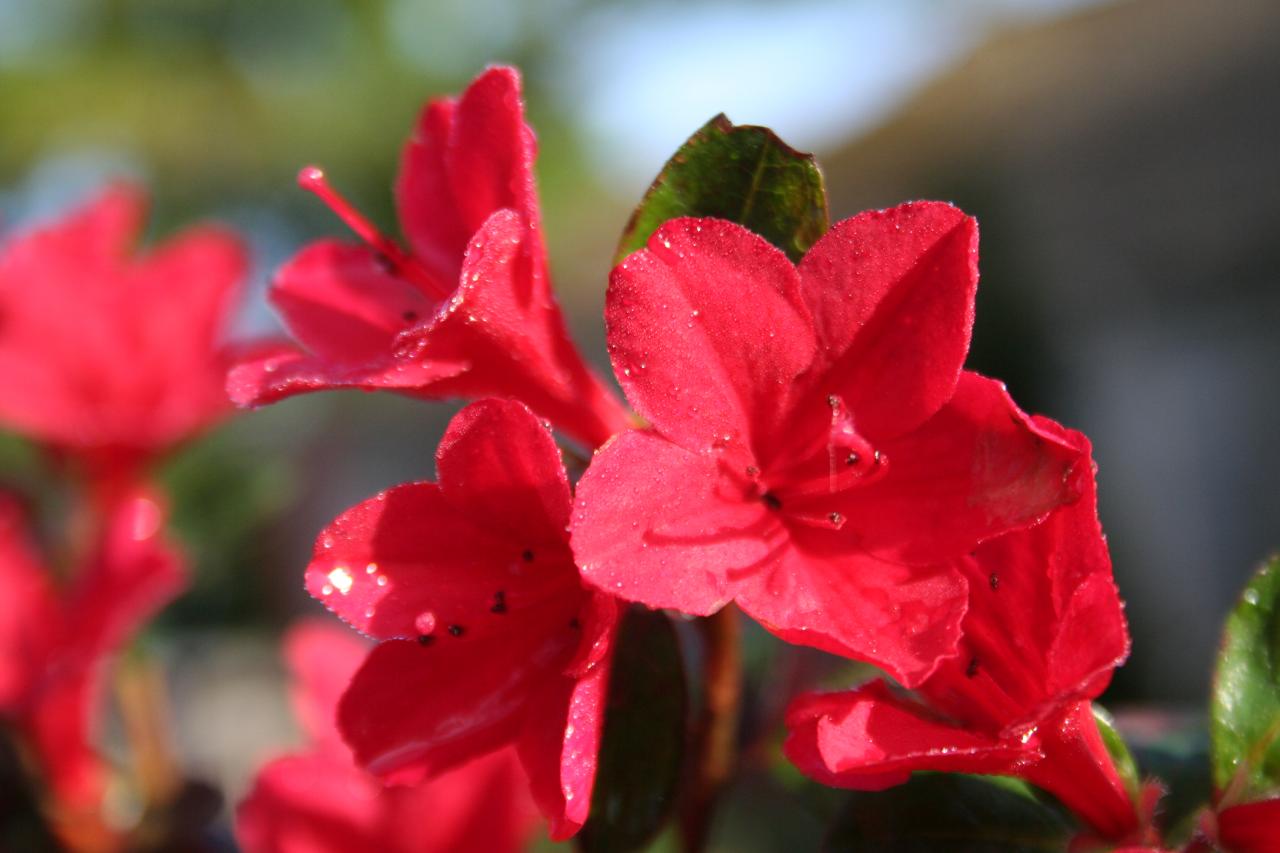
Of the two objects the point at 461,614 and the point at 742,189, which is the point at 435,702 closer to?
the point at 461,614

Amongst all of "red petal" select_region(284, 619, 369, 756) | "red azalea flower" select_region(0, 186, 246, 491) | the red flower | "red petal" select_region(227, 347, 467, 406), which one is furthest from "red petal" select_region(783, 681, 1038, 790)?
"red azalea flower" select_region(0, 186, 246, 491)

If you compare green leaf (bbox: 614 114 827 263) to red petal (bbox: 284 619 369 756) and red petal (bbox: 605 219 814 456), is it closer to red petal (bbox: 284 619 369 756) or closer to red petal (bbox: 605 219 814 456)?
red petal (bbox: 605 219 814 456)

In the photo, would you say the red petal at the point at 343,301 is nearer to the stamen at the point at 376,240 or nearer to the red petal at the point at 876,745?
the stamen at the point at 376,240

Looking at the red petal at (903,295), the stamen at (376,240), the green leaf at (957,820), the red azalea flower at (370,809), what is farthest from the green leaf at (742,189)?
the red azalea flower at (370,809)

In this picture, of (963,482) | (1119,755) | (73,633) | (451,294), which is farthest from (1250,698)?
(73,633)

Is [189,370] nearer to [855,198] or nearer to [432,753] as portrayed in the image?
[432,753]

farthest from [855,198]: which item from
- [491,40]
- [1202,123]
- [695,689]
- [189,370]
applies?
[695,689]

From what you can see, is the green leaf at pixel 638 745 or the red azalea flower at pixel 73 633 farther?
the red azalea flower at pixel 73 633
